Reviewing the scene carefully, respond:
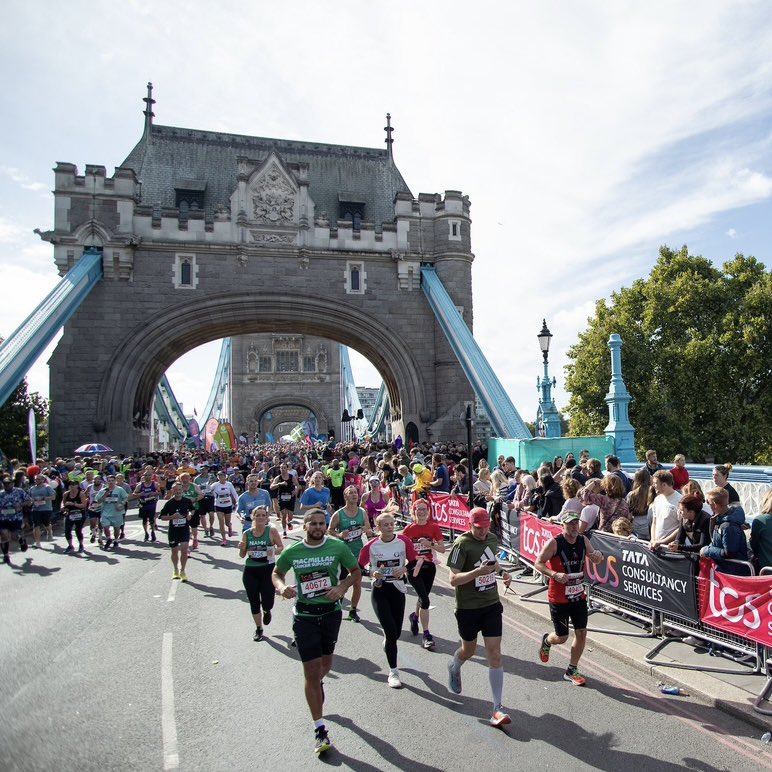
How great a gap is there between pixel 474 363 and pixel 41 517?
15467mm

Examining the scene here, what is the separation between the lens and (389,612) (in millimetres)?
5820

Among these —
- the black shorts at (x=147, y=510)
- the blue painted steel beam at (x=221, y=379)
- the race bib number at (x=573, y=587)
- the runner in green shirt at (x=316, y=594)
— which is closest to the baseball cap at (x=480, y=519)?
the race bib number at (x=573, y=587)

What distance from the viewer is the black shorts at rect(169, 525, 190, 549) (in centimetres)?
988

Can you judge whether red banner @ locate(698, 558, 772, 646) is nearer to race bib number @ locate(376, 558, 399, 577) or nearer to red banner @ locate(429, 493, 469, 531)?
race bib number @ locate(376, 558, 399, 577)

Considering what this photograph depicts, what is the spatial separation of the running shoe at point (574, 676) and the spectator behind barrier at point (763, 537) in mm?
1966

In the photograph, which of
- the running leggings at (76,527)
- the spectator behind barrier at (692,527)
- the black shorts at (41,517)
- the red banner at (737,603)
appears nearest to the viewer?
the red banner at (737,603)

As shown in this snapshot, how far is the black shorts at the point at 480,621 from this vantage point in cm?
520

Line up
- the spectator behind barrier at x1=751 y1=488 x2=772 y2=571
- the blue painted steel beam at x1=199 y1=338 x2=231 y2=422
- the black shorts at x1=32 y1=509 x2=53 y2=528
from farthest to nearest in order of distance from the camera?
the blue painted steel beam at x1=199 y1=338 x2=231 y2=422 < the black shorts at x1=32 y1=509 x2=53 y2=528 < the spectator behind barrier at x1=751 y1=488 x2=772 y2=571

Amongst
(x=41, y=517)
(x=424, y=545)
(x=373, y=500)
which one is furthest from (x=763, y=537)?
(x=41, y=517)

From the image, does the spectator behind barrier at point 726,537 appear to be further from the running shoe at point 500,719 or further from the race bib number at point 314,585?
the race bib number at point 314,585

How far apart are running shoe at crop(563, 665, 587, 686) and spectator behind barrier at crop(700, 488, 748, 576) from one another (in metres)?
1.67

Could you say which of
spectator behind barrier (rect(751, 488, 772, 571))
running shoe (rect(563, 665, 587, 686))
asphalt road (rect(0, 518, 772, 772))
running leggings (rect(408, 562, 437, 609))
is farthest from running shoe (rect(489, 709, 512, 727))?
spectator behind barrier (rect(751, 488, 772, 571))

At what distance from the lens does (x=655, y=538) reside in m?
6.94

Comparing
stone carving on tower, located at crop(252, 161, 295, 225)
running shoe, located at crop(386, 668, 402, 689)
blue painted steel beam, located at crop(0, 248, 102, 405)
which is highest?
stone carving on tower, located at crop(252, 161, 295, 225)
